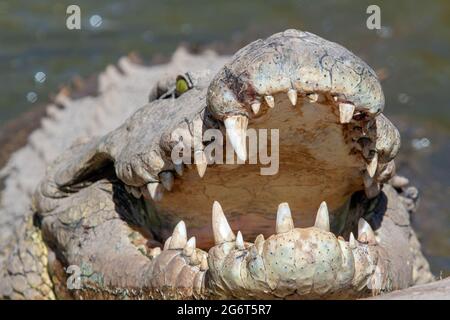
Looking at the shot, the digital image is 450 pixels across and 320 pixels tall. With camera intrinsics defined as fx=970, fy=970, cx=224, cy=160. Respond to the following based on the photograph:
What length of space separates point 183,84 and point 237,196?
1.72 ft

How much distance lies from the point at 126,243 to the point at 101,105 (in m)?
2.41

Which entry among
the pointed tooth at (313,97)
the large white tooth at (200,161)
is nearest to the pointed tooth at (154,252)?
the large white tooth at (200,161)

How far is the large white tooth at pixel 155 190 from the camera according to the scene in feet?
11.4

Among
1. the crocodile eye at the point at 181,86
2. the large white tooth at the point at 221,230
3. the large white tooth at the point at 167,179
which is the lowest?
the large white tooth at the point at 221,230

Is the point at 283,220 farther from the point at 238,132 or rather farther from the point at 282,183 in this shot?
the point at 282,183

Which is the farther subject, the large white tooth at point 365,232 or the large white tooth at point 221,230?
the large white tooth at point 365,232

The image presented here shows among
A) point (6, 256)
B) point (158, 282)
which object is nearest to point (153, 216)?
point (158, 282)

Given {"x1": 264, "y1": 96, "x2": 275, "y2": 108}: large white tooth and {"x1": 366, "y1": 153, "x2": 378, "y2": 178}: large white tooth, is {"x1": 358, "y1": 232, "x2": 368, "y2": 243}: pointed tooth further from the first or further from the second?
{"x1": 264, "y1": 96, "x2": 275, "y2": 108}: large white tooth

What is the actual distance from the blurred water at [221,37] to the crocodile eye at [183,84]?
3.08m

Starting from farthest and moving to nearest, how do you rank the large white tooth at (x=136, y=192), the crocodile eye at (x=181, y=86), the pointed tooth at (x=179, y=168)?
the crocodile eye at (x=181, y=86) → the large white tooth at (x=136, y=192) → the pointed tooth at (x=179, y=168)

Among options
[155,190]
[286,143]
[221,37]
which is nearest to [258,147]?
[286,143]

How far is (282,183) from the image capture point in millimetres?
3480

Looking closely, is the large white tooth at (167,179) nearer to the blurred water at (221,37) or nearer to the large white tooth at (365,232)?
the large white tooth at (365,232)

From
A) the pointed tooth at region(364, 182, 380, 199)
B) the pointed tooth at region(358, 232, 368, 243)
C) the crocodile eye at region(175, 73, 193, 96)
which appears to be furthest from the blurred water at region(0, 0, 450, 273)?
the pointed tooth at region(358, 232, 368, 243)
